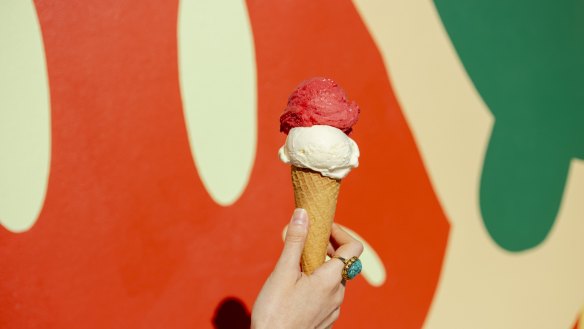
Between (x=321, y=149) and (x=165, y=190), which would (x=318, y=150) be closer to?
(x=321, y=149)

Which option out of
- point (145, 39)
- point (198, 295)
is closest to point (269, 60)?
point (145, 39)

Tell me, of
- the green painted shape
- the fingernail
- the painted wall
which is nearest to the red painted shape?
the painted wall

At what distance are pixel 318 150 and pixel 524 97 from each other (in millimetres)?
1816

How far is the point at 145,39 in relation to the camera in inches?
77.8

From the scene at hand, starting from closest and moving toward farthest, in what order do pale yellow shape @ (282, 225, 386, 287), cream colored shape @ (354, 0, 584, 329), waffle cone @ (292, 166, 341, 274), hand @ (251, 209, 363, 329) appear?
hand @ (251, 209, 363, 329)
waffle cone @ (292, 166, 341, 274)
pale yellow shape @ (282, 225, 386, 287)
cream colored shape @ (354, 0, 584, 329)

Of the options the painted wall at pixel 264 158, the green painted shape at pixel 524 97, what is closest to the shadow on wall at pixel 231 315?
the painted wall at pixel 264 158

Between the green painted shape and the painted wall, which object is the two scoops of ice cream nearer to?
the painted wall

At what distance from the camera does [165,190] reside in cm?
201

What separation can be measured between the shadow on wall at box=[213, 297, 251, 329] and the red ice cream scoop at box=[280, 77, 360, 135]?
1.09 metres

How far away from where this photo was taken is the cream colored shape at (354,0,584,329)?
2.33 metres

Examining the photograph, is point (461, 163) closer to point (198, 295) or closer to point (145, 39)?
point (198, 295)

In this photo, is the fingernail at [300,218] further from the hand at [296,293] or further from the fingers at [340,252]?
the fingers at [340,252]

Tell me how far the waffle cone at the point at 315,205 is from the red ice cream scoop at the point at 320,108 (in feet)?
0.46

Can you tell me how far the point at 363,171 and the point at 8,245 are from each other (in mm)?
1526
